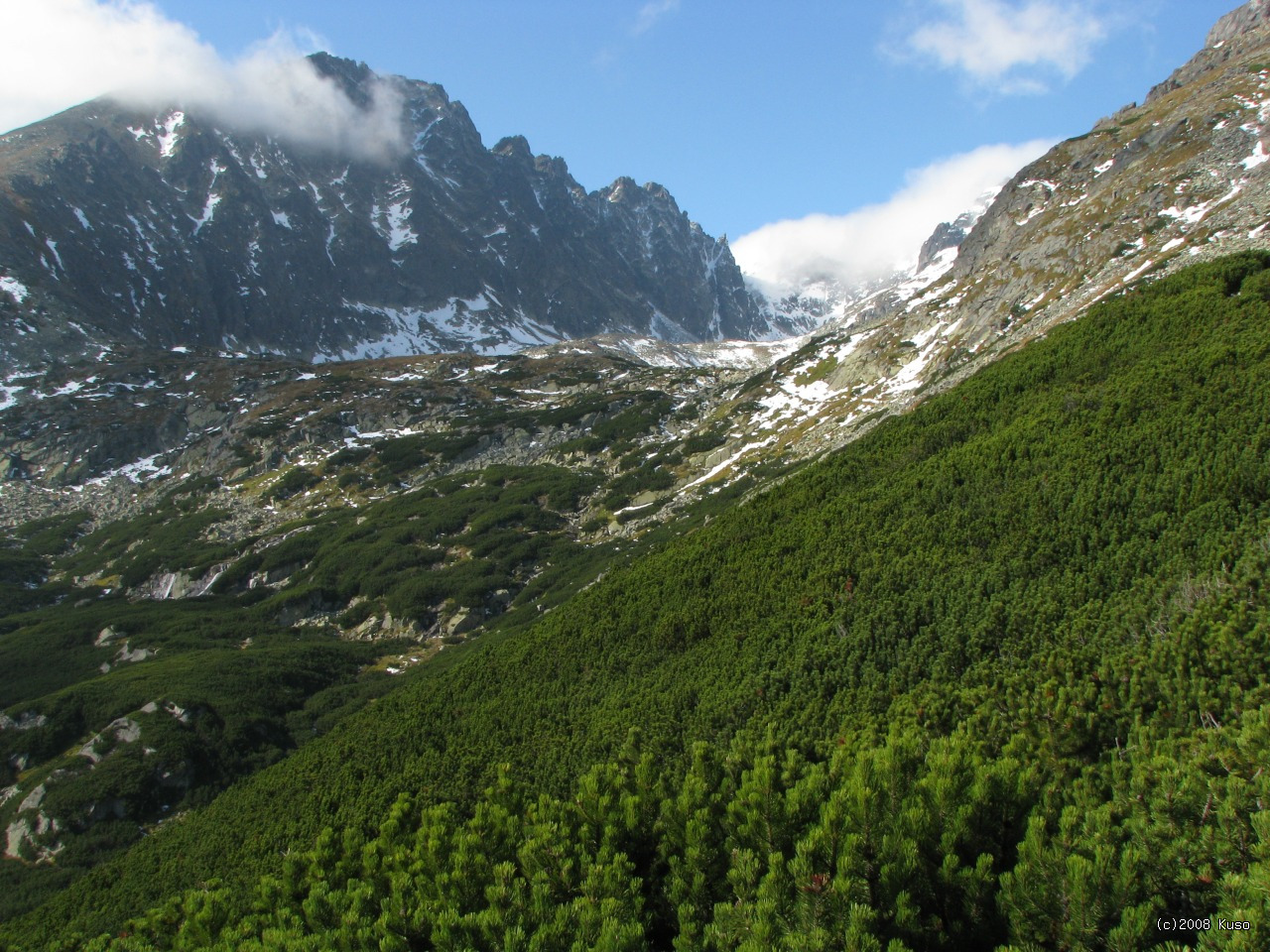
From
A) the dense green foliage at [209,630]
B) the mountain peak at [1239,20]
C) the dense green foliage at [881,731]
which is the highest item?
the mountain peak at [1239,20]

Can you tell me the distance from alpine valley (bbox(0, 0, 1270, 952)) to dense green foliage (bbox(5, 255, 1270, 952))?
3.7 inches

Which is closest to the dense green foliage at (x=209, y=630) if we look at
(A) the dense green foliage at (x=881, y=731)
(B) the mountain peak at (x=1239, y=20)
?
(A) the dense green foliage at (x=881, y=731)

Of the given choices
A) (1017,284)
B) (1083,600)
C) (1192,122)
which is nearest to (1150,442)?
(1083,600)

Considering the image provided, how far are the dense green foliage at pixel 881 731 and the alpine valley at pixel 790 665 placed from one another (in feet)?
0.31

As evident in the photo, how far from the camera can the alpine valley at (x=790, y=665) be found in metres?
9.62

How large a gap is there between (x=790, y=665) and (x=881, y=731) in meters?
8.00

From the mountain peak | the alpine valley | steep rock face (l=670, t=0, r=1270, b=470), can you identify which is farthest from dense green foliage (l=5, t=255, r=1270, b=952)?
the mountain peak

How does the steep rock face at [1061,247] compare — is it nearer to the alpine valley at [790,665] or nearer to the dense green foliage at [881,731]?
the alpine valley at [790,665]

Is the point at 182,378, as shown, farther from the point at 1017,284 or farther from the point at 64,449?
the point at 1017,284

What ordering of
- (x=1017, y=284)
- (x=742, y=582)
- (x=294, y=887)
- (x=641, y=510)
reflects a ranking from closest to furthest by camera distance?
(x=294, y=887)
(x=742, y=582)
(x=1017, y=284)
(x=641, y=510)

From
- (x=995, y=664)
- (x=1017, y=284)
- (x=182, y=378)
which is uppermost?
Answer: (x=182, y=378)

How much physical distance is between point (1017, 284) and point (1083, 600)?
62.1 metres

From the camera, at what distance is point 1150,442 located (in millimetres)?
25922

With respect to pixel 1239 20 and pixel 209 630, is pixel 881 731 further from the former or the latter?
pixel 1239 20
